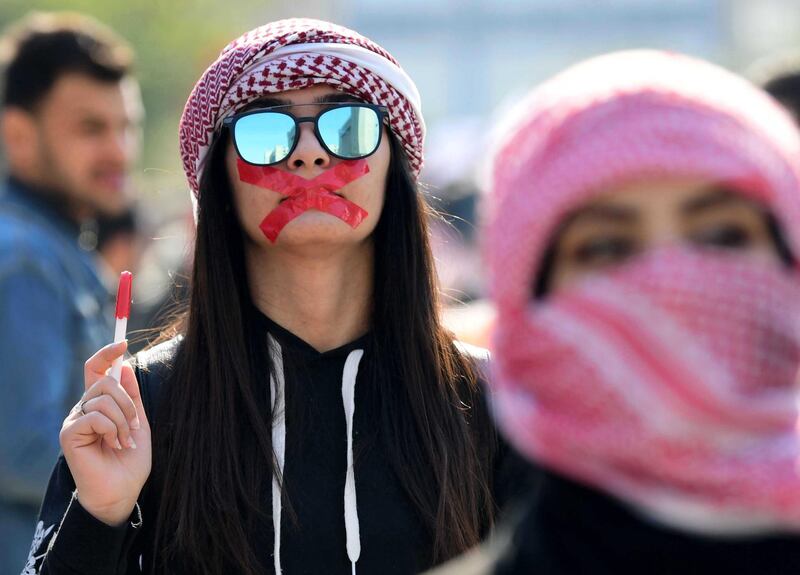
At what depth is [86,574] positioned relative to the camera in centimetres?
283

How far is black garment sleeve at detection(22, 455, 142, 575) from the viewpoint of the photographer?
283 centimetres

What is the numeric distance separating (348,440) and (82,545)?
0.59m

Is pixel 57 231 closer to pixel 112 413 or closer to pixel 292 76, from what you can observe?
pixel 292 76

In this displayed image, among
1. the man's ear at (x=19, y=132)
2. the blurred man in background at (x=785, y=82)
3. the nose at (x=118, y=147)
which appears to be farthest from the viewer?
the nose at (x=118, y=147)

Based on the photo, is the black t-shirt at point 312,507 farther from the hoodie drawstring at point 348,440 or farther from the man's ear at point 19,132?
the man's ear at point 19,132

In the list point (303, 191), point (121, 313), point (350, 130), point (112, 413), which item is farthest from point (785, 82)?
point (112, 413)

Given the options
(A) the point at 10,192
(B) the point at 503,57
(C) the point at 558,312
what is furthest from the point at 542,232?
(B) the point at 503,57

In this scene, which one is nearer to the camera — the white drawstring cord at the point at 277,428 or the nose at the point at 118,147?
the white drawstring cord at the point at 277,428

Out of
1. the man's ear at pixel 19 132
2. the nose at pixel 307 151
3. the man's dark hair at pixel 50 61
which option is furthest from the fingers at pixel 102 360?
the man's dark hair at pixel 50 61

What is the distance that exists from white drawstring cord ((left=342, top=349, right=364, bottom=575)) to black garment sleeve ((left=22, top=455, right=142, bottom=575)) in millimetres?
420

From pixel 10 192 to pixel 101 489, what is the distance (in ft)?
7.78

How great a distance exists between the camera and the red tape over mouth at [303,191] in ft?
10.4

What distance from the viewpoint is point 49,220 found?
4.88 meters

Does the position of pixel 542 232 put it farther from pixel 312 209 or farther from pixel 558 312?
pixel 312 209
